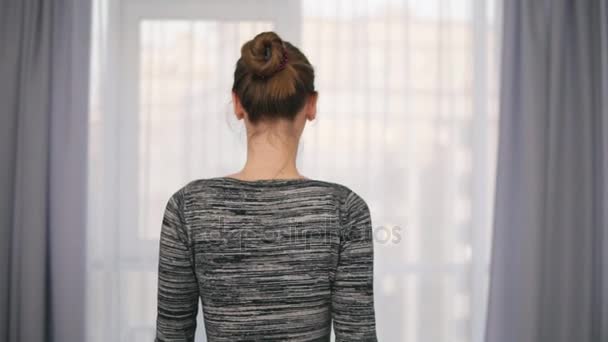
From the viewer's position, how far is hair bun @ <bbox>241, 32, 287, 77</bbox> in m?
0.88

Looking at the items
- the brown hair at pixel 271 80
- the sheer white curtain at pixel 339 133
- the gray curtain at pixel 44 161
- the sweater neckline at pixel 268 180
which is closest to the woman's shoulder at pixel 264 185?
the sweater neckline at pixel 268 180

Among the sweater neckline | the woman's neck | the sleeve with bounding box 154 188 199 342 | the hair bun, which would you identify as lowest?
the sleeve with bounding box 154 188 199 342

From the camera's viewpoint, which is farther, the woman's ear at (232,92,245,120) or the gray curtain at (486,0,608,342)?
the gray curtain at (486,0,608,342)

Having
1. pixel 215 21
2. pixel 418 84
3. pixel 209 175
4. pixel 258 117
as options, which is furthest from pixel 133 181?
pixel 258 117

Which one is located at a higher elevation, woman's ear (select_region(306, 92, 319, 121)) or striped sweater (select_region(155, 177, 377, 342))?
woman's ear (select_region(306, 92, 319, 121))

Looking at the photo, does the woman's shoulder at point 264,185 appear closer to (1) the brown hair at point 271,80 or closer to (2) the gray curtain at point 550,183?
(1) the brown hair at point 271,80

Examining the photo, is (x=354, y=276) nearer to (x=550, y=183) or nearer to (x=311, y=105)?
(x=311, y=105)

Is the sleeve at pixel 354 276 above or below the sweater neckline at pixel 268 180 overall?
below

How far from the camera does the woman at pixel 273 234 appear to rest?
885 millimetres

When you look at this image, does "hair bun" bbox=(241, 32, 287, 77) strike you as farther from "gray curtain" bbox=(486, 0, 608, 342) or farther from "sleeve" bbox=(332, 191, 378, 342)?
"gray curtain" bbox=(486, 0, 608, 342)

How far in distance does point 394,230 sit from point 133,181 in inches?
45.5

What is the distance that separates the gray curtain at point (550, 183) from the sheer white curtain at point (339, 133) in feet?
0.31

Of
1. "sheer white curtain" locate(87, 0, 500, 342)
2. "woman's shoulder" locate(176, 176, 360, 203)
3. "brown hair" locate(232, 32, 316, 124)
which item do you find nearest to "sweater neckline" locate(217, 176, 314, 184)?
"woman's shoulder" locate(176, 176, 360, 203)

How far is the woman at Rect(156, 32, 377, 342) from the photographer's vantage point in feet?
2.90
